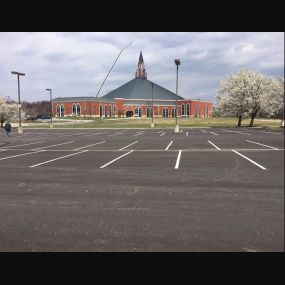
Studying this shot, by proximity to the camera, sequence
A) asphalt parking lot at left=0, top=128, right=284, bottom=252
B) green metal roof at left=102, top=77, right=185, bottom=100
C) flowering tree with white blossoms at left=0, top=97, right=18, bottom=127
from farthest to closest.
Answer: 1. green metal roof at left=102, top=77, right=185, bottom=100
2. flowering tree with white blossoms at left=0, top=97, right=18, bottom=127
3. asphalt parking lot at left=0, top=128, right=284, bottom=252

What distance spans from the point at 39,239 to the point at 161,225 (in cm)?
196

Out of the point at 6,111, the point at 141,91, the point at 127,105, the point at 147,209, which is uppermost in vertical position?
the point at 141,91

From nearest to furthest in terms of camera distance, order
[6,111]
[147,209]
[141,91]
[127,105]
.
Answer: [147,209] < [6,111] < [127,105] < [141,91]

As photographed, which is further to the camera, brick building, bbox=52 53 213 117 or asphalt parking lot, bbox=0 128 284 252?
brick building, bbox=52 53 213 117

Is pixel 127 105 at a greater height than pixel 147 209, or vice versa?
pixel 127 105

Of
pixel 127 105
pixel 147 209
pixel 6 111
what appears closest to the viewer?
pixel 147 209

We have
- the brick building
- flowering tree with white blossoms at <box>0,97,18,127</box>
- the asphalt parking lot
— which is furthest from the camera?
the brick building

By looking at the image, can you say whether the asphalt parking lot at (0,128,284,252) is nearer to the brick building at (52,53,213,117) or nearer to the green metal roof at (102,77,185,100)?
the brick building at (52,53,213,117)

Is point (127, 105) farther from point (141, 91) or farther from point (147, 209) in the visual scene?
point (147, 209)

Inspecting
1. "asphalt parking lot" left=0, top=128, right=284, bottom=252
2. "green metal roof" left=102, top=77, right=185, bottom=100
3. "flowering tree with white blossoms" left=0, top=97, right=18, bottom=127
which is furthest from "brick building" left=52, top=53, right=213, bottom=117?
"asphalt parking lot" left=0, top=128, right=284, bottom=252

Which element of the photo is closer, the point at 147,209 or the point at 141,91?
the point at 147,209

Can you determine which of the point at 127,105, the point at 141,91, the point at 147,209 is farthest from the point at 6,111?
the point at 147,209

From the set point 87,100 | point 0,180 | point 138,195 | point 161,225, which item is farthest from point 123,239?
point 87,100
